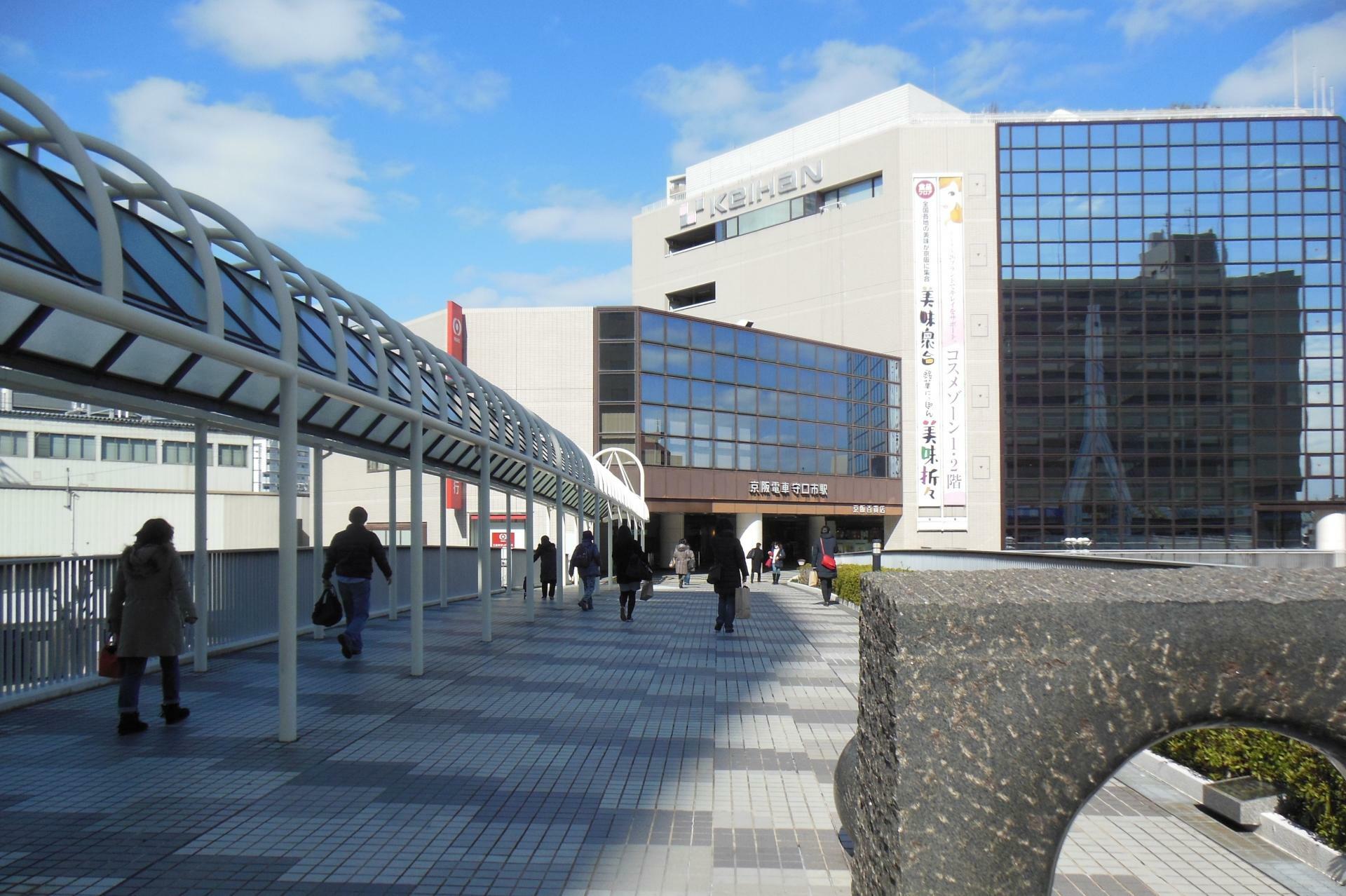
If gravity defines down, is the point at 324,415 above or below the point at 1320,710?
above

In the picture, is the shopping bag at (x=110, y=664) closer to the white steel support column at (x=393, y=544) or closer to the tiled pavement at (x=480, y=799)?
the tiled pavement at (x=480, y=799)

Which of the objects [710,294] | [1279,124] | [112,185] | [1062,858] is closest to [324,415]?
[112,185]

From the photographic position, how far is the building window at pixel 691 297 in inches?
2287

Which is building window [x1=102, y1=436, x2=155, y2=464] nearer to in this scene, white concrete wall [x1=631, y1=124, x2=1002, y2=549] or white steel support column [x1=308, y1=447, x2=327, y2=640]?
white concrete wall [x1=631, y1=124, x2=1002, y2=549]

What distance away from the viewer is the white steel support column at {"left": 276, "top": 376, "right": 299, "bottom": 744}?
23.2 ft

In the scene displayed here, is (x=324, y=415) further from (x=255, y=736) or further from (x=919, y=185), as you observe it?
(x=919, y=185)

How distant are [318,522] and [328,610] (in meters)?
2.45

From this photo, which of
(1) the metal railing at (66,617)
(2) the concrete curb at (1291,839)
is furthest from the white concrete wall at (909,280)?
(2) the concrete curb at (1291,839)

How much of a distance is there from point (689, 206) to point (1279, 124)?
29824mm

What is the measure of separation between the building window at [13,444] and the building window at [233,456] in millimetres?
9021

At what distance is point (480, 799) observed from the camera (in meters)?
5.71

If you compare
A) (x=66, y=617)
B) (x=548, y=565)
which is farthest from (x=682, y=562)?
(x=66, y=617)

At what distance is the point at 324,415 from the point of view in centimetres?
1092

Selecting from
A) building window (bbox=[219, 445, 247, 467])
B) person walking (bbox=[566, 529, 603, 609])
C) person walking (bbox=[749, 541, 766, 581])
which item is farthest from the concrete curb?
building window (bbox=[219, 445, 247, 467])
